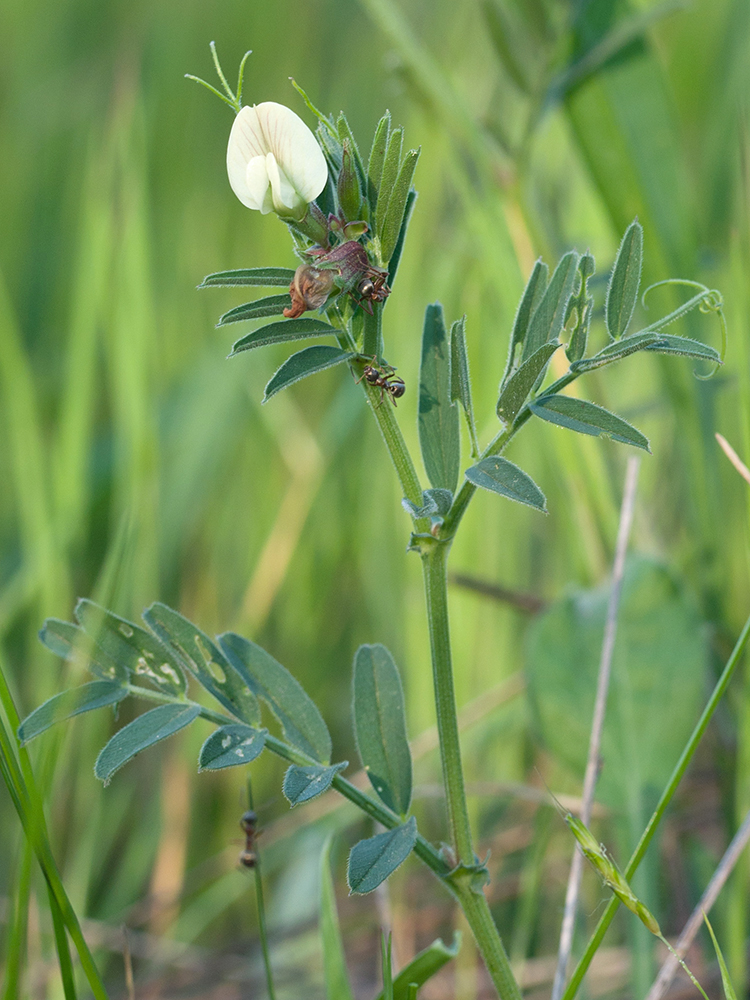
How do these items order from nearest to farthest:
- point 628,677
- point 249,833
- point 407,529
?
point 249,833 < point 628,677 < point 407,529

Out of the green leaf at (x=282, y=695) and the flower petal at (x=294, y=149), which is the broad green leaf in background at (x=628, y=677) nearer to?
the green leaf at (x=282, y=695)

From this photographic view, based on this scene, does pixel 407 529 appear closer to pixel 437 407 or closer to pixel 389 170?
pixel 437 407

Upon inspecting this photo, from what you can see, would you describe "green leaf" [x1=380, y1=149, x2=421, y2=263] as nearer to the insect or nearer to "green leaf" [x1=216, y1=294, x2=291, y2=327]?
"green leaf" [x1=216, y1=294, x2=291, y2=327]

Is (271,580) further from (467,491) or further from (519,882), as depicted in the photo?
(467,491)

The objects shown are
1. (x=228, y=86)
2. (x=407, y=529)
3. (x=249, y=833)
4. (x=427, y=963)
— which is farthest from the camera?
(x=407, y=529)

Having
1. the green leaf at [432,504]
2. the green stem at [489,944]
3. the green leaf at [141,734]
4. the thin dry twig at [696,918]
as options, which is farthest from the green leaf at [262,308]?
the thin dry twig at [696,918]

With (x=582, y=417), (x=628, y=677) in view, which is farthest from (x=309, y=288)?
(x=628, y=677)

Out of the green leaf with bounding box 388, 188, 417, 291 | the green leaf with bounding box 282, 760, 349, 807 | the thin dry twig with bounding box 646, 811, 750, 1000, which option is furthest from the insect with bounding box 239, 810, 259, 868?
the green leaf with bounding box 388, 188, 417, 291
